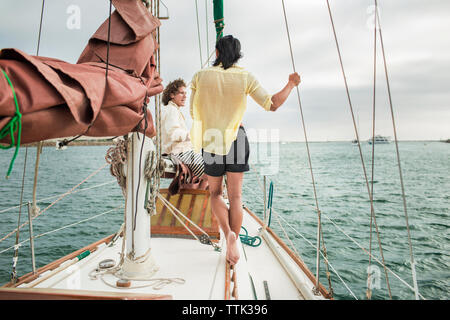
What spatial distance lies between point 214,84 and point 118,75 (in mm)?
641

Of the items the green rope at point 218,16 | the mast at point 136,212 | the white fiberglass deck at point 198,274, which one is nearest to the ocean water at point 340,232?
the white fiberglass deck at point 198,274

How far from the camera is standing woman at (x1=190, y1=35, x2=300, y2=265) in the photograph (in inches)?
59.2

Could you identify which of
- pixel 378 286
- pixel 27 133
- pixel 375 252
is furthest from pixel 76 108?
pixel 375 252

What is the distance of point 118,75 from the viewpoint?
981mm

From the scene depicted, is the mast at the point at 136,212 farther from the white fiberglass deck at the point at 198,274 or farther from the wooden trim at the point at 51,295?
the wooden trim at the point at 51,295

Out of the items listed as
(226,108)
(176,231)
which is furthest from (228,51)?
(176,231)

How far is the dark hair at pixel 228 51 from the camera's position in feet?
5.08

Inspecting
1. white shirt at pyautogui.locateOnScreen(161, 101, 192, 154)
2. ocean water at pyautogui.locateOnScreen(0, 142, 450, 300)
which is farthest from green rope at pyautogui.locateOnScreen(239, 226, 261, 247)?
white shirt at pyautogui.locateOnScreen(161, 101, 192, 154)

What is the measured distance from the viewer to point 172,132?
2.54 metres

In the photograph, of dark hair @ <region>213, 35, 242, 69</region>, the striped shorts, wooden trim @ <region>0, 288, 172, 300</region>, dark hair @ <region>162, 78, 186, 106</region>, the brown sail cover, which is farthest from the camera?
dark hair @ <region>162, 78, 186, 106</region>

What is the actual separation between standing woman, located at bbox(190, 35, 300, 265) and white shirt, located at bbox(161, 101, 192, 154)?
0.91 metres

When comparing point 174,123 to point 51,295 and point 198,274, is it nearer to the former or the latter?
point 198,274

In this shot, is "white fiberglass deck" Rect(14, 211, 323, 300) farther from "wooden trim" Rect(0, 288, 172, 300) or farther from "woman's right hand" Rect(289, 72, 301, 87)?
"woman's right hand" Rect(289, 72, 301, 87)

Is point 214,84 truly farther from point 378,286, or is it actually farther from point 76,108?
point 378,286
